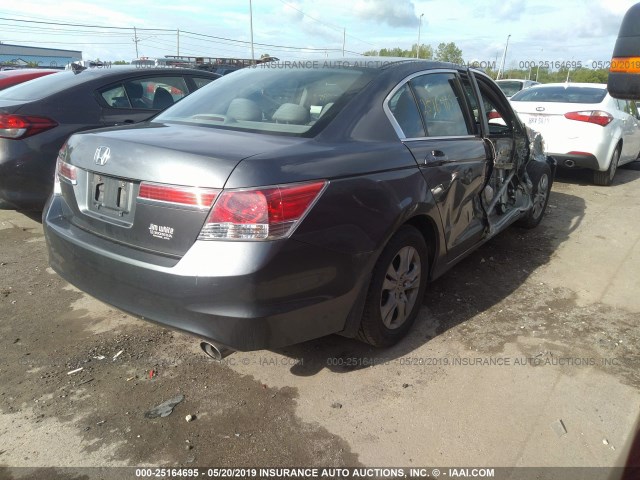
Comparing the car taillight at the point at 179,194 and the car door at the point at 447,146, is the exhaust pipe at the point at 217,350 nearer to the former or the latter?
the car taillight at the point at 179,194

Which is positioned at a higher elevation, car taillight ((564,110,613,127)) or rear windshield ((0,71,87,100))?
rear windshield ((0,71,87,100))

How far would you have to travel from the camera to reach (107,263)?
234 cm

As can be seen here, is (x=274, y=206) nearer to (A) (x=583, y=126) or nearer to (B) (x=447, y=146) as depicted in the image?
(B) (x=447, y=146)

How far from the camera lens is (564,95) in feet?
26.0

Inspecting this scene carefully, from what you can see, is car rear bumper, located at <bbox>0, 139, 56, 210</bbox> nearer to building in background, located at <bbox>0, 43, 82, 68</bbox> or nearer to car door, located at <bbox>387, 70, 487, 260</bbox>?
car door, located at <bbox>387, 70, 487, 260</bbox>

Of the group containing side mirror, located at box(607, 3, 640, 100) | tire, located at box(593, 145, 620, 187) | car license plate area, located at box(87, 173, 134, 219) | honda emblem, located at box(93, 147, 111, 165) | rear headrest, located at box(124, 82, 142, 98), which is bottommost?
tire, located at box(593, 145, 620, 187)

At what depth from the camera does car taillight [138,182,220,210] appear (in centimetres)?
207

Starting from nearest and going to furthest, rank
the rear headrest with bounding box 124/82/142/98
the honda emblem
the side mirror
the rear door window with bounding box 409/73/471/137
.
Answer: the side mirror
the honda emblem
the rear door window with bounding box 409/73/471/137
the rear headrest with bounding box 124/82/142/98

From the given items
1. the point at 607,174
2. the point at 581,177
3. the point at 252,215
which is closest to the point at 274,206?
the point at 252,215

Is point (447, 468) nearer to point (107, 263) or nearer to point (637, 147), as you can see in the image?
point (107, 263)

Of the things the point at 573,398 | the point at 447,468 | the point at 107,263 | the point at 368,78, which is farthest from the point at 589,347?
the point at 107,263

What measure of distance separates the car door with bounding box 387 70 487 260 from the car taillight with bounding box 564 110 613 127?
440cm

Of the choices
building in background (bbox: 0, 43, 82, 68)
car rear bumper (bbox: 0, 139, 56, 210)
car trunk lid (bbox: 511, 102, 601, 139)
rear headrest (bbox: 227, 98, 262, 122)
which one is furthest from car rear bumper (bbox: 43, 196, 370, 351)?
building in background (bbox: 0, 43, 82, 68)

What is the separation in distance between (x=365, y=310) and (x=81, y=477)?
4.97 feet
